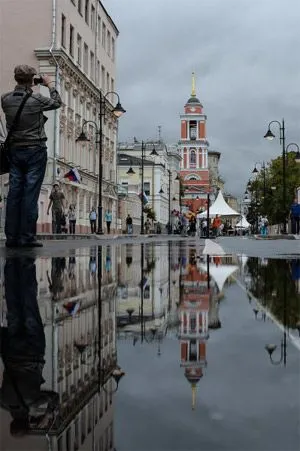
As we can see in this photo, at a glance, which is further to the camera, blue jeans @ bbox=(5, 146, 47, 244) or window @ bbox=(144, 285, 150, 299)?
blue jeans @ bbox=(5, 146, 47, 244)

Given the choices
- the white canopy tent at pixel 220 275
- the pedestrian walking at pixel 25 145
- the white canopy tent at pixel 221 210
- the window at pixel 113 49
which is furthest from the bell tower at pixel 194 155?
the white canopy tent at pixel 220 275

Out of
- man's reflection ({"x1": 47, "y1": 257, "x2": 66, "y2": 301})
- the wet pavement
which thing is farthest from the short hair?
the wet pavement

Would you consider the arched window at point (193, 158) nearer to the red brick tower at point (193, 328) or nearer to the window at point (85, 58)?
the window at point (85, 58)

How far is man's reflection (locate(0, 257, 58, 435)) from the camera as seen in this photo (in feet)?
4.55

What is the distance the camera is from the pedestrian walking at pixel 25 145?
738 cm

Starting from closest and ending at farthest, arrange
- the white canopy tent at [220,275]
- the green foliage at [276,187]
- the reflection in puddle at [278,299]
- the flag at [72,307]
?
the reflection in puddle at [278,299]
the flag at [72,307]
the white canopy tent at [220,275]
the green foliage at [276,187]

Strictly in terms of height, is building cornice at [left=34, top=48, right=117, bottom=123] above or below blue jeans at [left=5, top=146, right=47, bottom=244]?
above

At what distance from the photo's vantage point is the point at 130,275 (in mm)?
5148

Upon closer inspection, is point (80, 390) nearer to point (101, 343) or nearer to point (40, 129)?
point (101, 343)

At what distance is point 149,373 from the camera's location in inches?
68.1

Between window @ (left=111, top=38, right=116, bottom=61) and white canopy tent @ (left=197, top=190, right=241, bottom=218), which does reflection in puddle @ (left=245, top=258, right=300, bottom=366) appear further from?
window @ (left=111, top=38, right=116, bottom=61)

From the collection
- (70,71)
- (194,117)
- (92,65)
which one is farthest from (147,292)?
(194,117)

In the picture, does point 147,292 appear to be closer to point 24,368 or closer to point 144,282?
point 144,282

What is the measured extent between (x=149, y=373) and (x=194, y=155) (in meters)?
147
